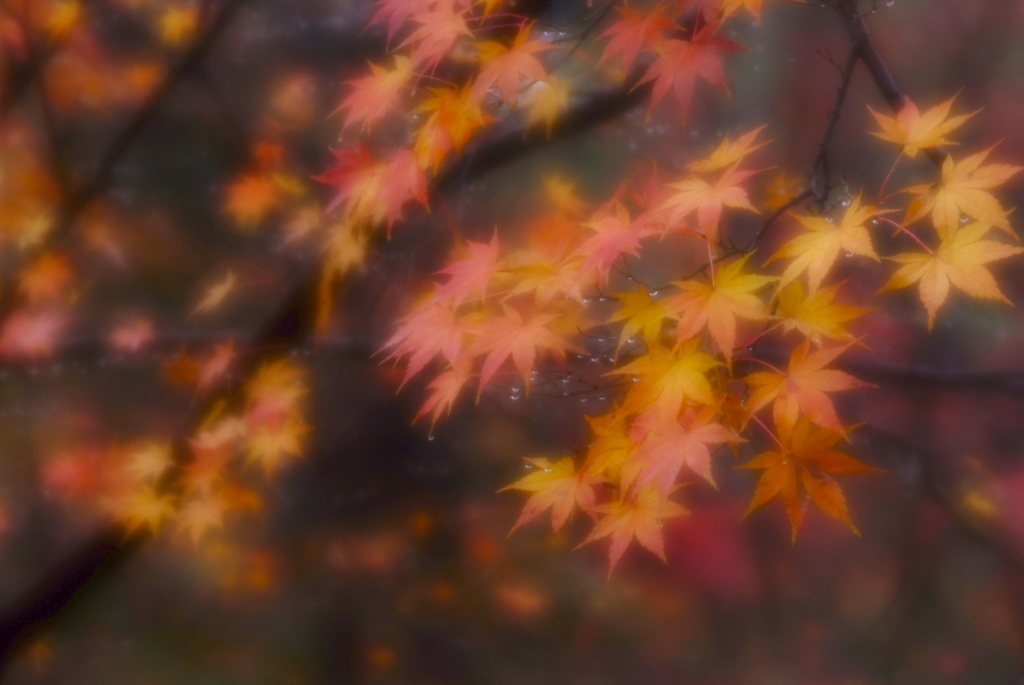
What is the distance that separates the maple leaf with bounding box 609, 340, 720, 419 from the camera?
1122 millimetres

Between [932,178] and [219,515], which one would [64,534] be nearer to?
[219,515]

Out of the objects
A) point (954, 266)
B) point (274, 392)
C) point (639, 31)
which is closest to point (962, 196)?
point (954, 266)

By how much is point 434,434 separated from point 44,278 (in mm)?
1554

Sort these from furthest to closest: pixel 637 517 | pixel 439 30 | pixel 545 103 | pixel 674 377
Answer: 1. pixel 545 103
2. pixel 439 30
3. pixel 637 517
4. pixel 674 377

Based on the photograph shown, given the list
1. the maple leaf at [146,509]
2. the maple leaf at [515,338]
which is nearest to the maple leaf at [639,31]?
the maple leaf at [515,338]

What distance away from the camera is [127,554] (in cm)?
235

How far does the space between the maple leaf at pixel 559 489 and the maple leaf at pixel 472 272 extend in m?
0.39

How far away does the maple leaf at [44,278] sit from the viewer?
2438mm

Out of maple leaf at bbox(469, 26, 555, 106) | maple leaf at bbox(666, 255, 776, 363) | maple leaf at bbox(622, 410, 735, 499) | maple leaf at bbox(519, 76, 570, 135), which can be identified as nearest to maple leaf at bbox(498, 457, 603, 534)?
maple leaf at bbox(622, 410, 735, 499)

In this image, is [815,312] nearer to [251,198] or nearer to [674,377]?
[674,377]

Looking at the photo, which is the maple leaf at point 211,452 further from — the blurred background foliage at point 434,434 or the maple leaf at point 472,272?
the maple leaf at point 472,272

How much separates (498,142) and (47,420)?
6.31 feet

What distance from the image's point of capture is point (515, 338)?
129 cm

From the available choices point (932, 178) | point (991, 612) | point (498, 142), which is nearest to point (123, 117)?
point (498, 142)
